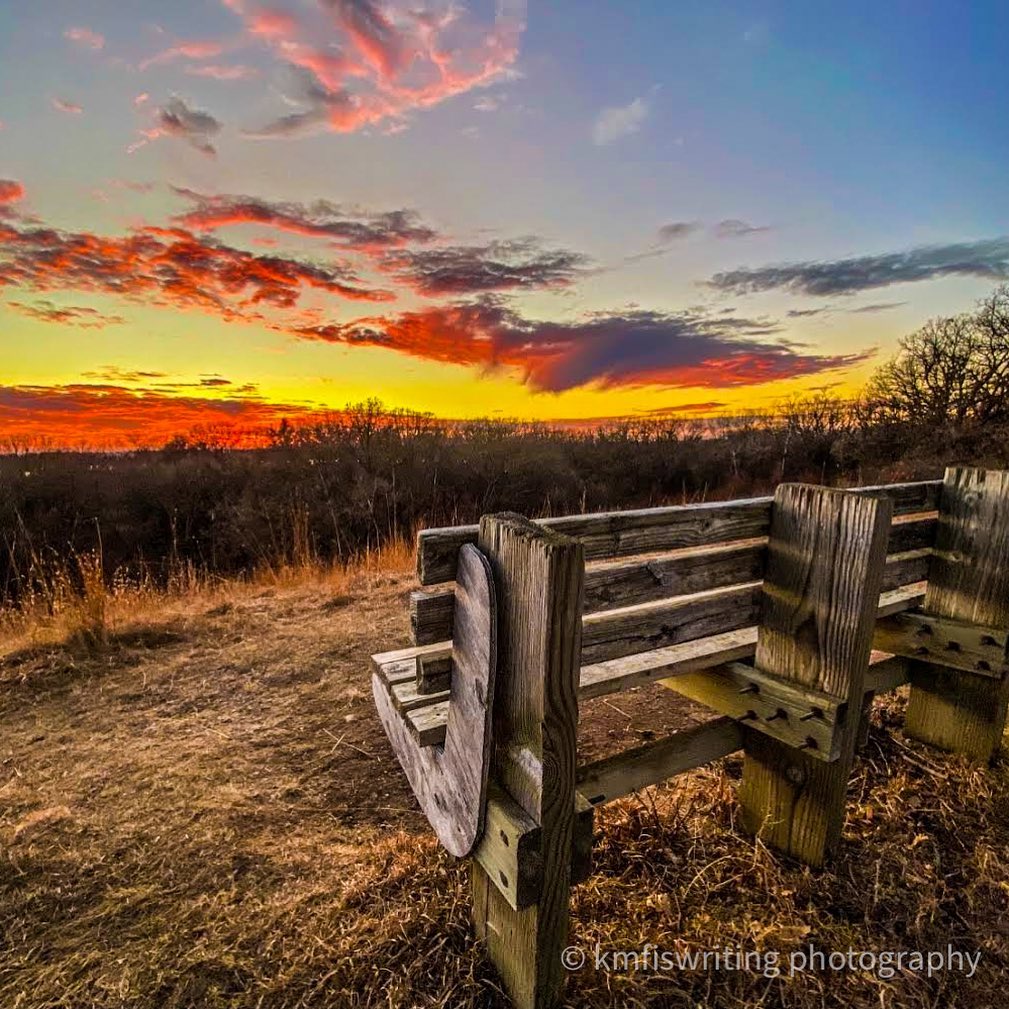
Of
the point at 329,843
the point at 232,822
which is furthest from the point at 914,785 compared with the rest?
the point at 232,822

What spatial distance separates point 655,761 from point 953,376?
17.9 meters

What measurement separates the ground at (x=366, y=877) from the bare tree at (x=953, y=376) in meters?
15.2

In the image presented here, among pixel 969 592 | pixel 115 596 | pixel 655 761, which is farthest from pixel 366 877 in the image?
pixel 115 596

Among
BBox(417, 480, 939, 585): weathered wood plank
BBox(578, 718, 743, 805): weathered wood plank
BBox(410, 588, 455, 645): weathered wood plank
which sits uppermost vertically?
BBox(417, 480, 939, 585): weathered wood plank

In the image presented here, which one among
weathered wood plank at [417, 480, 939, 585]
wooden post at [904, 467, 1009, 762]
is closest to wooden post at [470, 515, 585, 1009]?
weathered wood plank at [417, 480, 939, 585]

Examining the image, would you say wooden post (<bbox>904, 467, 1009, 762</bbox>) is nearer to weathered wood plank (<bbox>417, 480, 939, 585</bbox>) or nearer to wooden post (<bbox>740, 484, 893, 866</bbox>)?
wooden post (<bbox>740, 484, 893, 866</bbox>)

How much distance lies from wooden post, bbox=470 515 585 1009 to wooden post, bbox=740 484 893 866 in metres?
1.04

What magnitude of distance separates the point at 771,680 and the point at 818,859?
0.70 m

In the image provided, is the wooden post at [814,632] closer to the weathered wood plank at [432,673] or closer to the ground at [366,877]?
the ground at [366,877]

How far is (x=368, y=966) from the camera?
1784 millimetres

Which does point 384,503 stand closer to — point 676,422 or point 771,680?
point 771,680

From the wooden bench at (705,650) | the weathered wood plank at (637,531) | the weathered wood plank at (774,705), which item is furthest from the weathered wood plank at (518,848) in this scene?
the weathered wood plank at (774,705)

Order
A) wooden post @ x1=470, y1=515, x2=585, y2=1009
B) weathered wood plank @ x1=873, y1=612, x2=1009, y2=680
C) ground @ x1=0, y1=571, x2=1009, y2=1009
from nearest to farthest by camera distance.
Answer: wooden post @ x1=470, y1=515, x2=585, y2=1009, ground @ x1=0, y1=571, x2=1009, y2=1009, weathered wood plank @ x1=873, y1=612, x2=1009, y2=680

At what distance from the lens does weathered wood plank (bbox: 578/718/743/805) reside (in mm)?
1834
